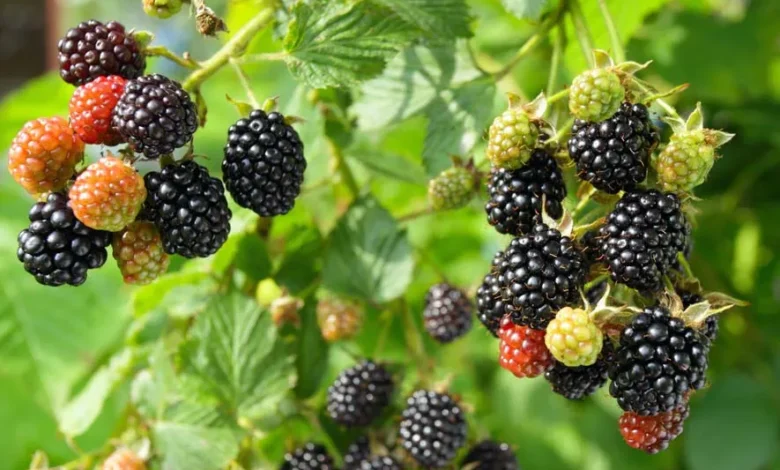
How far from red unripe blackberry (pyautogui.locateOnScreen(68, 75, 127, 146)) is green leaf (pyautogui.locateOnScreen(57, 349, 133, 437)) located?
1.70 feet

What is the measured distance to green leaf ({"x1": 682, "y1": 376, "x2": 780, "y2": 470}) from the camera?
1582mm

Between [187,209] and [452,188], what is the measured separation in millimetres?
347

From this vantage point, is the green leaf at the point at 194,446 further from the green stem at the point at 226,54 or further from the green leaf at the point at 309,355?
the green stem at the point at 226,54

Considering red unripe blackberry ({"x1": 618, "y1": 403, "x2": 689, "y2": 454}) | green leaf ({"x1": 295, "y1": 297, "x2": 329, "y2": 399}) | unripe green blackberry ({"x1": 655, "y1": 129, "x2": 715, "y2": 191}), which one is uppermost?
unripe green blackberry ({"x1": 655, "y1": 129, "x2": 715, "y2": 191})

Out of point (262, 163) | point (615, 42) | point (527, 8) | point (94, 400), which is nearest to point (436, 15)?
point (527, 8)

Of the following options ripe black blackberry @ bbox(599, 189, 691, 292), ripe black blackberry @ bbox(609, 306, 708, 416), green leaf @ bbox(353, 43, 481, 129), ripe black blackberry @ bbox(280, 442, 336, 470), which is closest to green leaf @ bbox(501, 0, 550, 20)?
green leaf @ bbox(353, 43, 481, 129)

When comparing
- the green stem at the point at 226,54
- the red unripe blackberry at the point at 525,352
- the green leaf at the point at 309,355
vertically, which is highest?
the green stem at the point at 226,54

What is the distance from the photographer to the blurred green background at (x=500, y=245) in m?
1.56

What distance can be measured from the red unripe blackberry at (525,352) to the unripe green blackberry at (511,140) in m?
0.17

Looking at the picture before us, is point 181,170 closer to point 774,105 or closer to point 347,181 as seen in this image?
point 347,181

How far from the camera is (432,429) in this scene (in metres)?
1.06

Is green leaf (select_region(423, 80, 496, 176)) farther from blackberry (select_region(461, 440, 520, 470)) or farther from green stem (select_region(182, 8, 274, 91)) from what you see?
blackberry (select_region(461, 440, 520, 470))

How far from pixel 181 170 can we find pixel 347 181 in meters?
0.45

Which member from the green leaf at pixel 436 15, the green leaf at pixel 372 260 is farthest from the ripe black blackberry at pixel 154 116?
the green leaf at pixel 372 260
